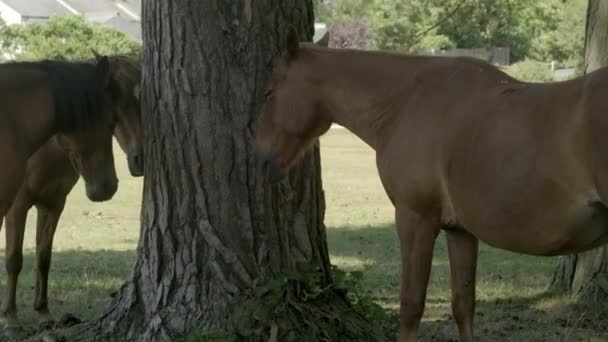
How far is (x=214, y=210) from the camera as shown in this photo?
17.6 feet

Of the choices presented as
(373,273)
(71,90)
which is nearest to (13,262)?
(71,90)

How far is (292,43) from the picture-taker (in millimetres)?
5191

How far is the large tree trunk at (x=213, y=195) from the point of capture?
5332 mm

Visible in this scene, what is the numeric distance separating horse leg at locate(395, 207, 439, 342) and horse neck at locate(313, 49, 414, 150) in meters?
0.51

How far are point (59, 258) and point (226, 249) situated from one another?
5.73 m

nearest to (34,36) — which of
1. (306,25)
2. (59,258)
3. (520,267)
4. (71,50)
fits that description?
(71,50)

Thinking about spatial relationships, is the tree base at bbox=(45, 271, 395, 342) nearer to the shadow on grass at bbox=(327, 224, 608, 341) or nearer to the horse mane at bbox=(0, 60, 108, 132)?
the shadow on grass at bbox=(327, 224, 608, 341)

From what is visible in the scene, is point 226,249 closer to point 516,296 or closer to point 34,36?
point 516,296

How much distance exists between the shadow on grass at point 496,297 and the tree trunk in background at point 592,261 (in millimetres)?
151

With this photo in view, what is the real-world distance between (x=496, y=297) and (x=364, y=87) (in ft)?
10.8

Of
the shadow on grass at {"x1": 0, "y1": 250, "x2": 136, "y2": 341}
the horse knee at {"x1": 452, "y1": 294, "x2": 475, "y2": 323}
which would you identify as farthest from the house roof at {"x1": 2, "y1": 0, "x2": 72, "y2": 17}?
the horse knee at {"x1": 452, "y1": 294, "x2": 475, "y2": 323}

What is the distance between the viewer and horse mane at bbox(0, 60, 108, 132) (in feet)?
19.2

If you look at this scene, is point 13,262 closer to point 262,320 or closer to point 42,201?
point 42,201

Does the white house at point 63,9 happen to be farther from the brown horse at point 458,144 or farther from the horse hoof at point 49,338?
the brown horse at point 458,144
